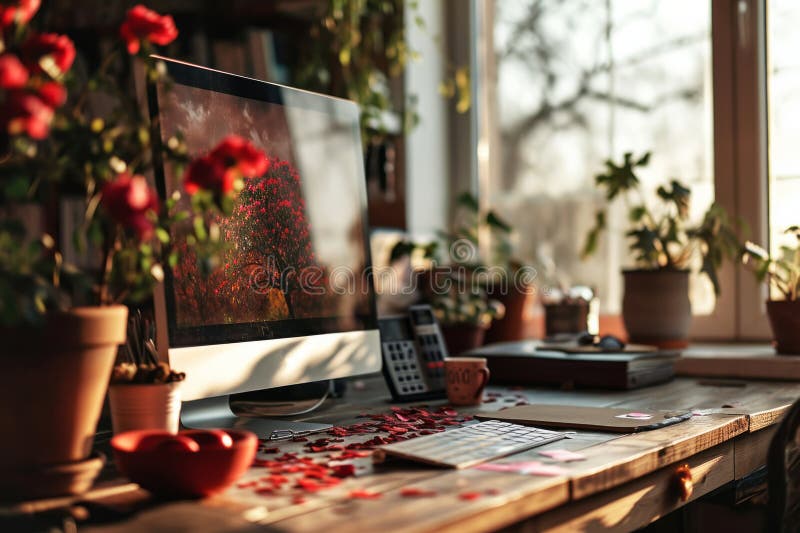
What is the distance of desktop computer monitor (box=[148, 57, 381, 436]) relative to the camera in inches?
48.1

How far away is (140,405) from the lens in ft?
3.42

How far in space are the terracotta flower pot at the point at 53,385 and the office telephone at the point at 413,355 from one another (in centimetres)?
79

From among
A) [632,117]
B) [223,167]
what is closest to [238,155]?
[223,167]

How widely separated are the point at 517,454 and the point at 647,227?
128 cm

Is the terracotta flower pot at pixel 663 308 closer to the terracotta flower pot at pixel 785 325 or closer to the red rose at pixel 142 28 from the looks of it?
the terracotta flower pot at pixel 785 325

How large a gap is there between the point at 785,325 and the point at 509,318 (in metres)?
0.71

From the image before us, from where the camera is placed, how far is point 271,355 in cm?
134

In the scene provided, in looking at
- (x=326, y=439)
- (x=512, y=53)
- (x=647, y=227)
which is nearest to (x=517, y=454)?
(x=326, y=439)

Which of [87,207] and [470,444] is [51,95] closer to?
[87,207]

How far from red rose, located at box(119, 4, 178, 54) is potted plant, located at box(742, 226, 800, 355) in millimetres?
1569

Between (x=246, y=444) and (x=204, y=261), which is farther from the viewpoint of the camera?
(x=204, y=261)

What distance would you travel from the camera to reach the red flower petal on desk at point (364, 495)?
2.91 ft

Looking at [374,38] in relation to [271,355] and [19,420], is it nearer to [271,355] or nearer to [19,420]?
[271,355]

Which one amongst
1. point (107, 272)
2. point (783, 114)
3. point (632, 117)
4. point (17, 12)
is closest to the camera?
point (17, 12)
